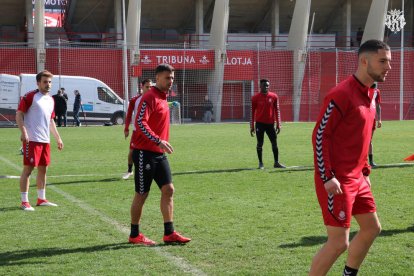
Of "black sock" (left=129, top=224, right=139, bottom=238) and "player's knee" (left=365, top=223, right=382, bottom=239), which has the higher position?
"player's knee" (left=365, top=223, right=382, bottom=239)

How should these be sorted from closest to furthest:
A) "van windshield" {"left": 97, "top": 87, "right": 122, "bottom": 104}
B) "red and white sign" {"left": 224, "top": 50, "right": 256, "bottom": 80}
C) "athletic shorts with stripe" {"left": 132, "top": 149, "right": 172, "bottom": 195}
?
"athletic shorts with stripe" {"left": 132, "top": 149, "right": 172, "bottom": 195}
"van windshield" {"left": 97, "top": 87, "right": 122, "bottom": 104}
"red and white sign" {"left": 224, "top": 50, "right": 256, "bottom": 80}

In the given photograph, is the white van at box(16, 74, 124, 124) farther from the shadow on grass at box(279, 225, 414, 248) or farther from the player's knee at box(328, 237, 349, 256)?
the player's knee at box(328, 237, 349, 256)

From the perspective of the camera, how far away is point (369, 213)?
5027 millimetres

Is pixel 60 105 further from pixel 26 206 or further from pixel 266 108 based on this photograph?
pixel 26 206

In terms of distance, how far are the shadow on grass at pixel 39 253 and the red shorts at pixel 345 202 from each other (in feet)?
9.56

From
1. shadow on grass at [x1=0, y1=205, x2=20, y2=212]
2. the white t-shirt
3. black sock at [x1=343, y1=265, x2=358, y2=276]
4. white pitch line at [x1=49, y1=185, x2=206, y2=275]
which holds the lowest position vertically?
shadow on grass at [x1=0, y1=205, x2=20, y2=212]

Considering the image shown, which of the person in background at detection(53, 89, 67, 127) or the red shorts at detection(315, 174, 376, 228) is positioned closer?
the red shorts at detection(315, 174, 376, 228)

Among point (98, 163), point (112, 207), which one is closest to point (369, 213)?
point (112, 207)

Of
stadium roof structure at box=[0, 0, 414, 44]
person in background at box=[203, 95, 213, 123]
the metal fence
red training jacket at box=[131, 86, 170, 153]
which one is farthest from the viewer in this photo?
stadium roof structure at box=[0, 0, 414, 44]

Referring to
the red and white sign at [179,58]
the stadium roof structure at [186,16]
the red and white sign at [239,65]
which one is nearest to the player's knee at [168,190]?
the red and white sign at [179,58]

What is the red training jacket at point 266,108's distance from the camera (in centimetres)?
1518

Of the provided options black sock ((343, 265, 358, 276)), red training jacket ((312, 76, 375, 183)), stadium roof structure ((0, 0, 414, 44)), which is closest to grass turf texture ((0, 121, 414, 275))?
black sock ((343, 265, 358, 276))

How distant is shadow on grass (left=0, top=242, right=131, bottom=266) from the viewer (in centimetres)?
660

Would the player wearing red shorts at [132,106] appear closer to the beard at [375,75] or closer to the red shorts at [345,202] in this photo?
the red shorts at [345,202]
